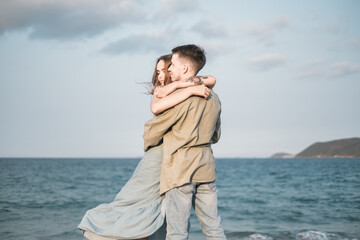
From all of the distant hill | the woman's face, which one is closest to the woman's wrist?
the woman's face

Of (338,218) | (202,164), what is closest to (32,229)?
(202,164)

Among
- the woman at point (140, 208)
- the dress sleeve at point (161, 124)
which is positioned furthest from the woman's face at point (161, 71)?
the dress sleeve at point (161, 124)

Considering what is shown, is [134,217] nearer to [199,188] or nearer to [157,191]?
[157,191]

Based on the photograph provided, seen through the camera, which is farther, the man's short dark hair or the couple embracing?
the man's short dark hair

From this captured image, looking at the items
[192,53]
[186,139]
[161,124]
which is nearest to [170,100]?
[161,124]

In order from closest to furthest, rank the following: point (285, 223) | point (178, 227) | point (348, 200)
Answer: point (178, 227) < point (285, 223) < point (348, 200)

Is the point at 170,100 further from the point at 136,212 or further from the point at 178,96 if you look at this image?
the point at 136,212

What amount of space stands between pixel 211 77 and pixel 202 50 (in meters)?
0.22

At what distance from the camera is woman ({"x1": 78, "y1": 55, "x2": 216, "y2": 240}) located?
2.77 metres

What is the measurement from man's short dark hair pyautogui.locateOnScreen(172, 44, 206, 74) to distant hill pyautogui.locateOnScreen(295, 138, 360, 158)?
92.9 m

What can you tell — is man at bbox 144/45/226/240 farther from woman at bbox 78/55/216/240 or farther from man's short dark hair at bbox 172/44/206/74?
woman at bbox 78/55/216/240

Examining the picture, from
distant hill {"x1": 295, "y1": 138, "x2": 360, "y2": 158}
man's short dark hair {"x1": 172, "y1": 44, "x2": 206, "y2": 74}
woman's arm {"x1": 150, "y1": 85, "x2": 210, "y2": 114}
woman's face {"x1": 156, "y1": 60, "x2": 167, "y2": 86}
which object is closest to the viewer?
woman's arm {"x1": 150, "y1": 85, "x2": 210, "y2": 114}

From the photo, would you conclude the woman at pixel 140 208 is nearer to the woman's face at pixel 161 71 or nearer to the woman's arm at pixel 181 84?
the woman's arm at pixel 181 84

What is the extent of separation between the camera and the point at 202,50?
2787mm
